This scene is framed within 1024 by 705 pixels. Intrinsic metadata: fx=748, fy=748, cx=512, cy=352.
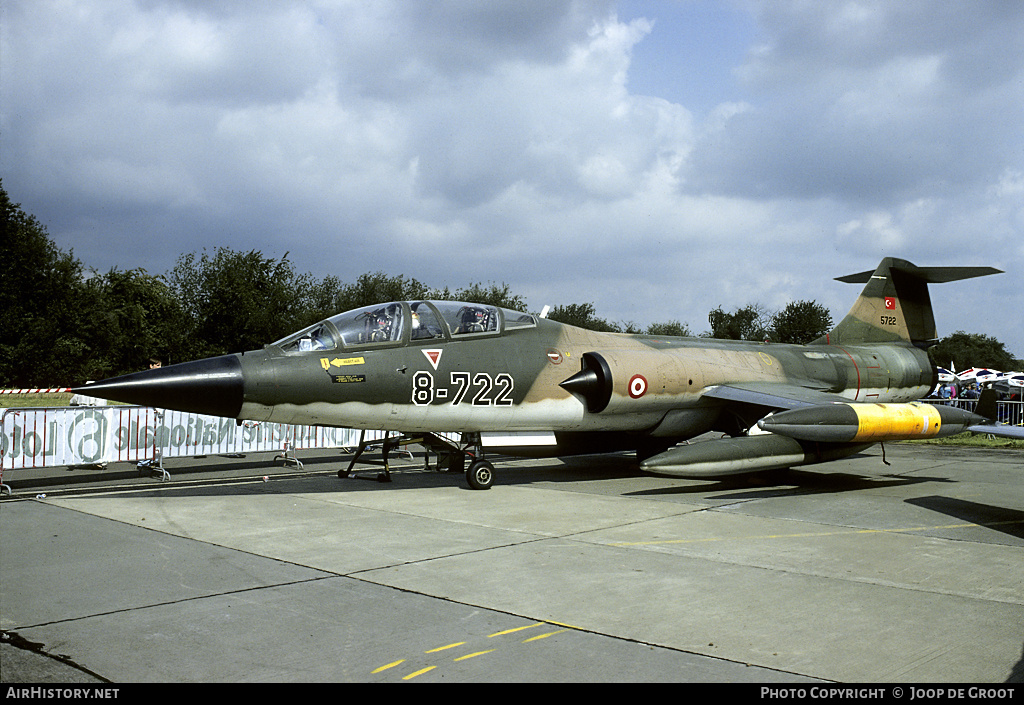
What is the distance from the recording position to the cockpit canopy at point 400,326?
932cm

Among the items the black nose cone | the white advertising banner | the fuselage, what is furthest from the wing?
the black nose cone

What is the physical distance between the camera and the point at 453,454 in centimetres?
1143

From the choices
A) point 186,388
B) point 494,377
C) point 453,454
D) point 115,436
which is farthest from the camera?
point 115,436

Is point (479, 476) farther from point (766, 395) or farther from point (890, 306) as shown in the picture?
point (890, 306)

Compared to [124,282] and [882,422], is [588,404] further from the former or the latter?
[124,282]

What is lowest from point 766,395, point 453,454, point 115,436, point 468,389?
point 453,454

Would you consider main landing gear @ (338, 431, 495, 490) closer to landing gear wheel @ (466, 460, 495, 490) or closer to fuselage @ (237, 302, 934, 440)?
landing gear wheel @ (466, 460, 495, 490)

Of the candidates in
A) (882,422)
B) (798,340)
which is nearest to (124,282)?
(798,340)

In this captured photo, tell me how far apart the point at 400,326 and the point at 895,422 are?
685 cm

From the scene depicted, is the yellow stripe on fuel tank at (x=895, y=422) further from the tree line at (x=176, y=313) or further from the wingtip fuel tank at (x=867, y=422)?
the tree line at (x=176, y=313)

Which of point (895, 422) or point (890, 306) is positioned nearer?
point (895, 422)

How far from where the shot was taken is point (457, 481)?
→ 11.5m

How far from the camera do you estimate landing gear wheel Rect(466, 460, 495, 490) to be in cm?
1045

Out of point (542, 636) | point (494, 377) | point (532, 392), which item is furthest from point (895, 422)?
point (542, 636)
